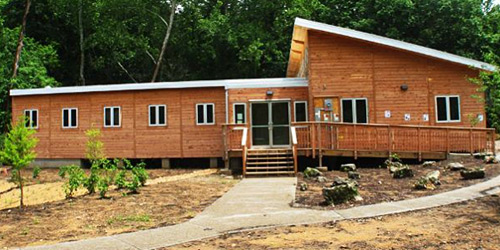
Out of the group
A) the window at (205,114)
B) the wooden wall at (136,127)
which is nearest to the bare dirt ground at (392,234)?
the wooden wall at (136,127)

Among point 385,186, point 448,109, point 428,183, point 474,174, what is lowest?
point 385,186

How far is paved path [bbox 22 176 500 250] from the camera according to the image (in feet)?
20.5

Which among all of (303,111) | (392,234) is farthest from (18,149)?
(303,111)

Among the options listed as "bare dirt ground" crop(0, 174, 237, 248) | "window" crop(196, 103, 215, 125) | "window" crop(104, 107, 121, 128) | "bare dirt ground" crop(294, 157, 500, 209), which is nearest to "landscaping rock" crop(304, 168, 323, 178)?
"bare dirt ground" crop(294, 157, 500, 209)

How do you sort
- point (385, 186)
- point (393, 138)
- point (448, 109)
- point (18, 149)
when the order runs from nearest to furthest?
1. point (18, 149)
2. point (385, 186)
3. point (393, 138)
4. point (448, 109)

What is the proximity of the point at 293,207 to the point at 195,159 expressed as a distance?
12470mm

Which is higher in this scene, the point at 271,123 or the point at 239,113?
the point at 239,113

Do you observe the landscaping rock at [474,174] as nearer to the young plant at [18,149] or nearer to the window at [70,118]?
the young plant at [18,149]

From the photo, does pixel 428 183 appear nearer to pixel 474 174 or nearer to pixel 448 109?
pixel 474 174

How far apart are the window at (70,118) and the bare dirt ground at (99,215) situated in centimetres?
1073

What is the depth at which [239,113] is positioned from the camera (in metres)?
18.5

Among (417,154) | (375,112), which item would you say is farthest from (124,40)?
(417,154)

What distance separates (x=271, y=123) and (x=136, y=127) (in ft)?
20.3

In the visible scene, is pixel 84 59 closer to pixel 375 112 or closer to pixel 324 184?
pixel 375 112
